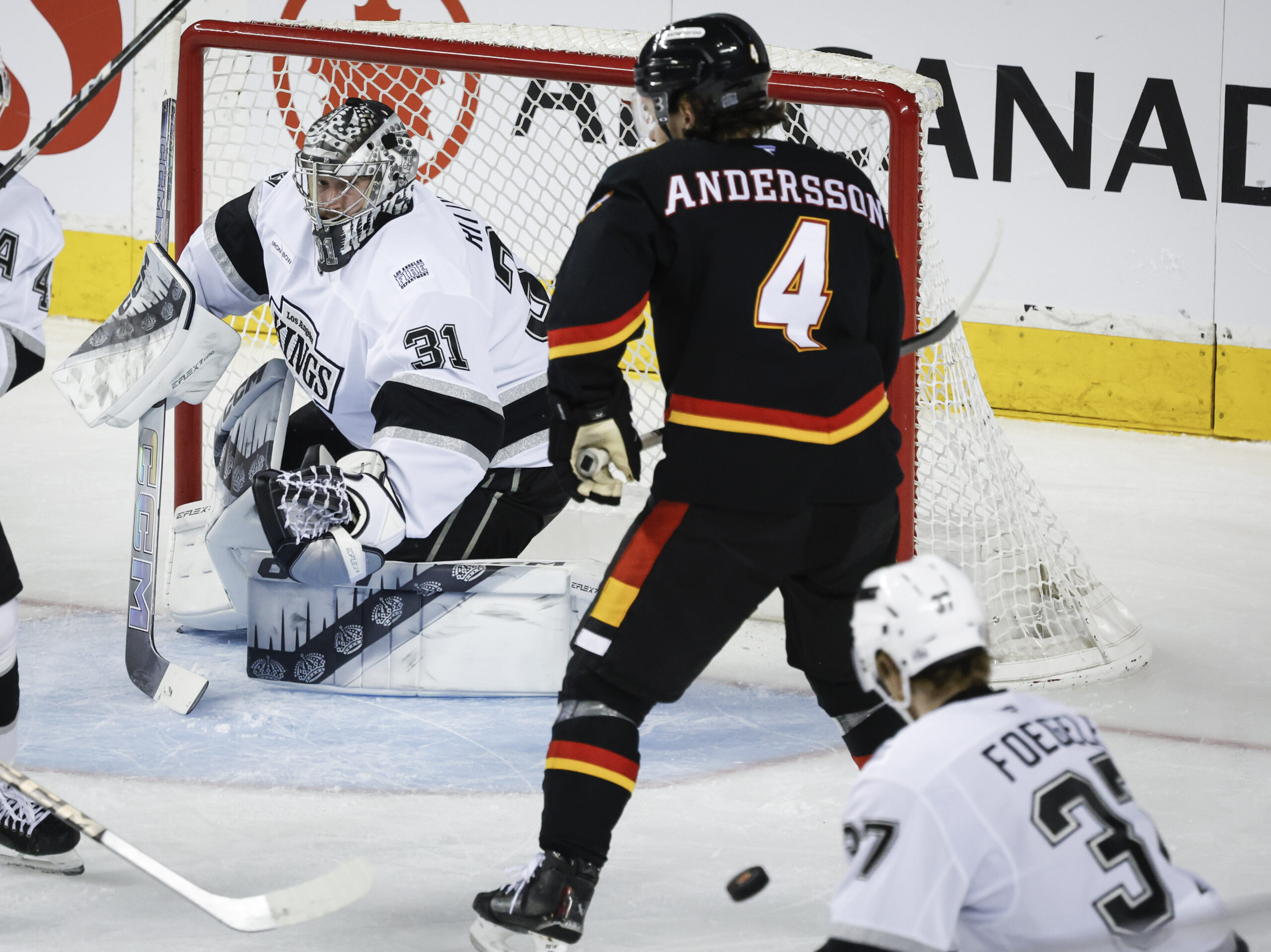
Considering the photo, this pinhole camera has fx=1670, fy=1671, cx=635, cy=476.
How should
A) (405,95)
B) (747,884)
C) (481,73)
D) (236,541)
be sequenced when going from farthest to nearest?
1. (405,95)
2. (481,73)
3. (236,541)
4. (747,884)

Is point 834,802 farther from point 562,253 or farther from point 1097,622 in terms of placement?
point 562,253

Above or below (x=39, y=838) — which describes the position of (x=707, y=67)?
above

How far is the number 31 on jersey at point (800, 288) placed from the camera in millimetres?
2076

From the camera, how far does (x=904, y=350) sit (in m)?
2.55

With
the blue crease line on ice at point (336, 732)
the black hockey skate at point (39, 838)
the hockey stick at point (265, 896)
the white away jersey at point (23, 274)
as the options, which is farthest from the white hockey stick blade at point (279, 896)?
the white away jersey at point (23, 274)

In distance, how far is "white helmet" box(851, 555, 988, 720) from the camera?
1.43m

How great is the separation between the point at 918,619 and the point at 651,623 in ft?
2.24

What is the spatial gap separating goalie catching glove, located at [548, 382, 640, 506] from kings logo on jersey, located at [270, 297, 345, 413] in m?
1.19

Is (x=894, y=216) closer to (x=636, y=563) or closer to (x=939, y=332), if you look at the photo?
(x=939, y=332)

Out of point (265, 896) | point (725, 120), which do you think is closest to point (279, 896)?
point (265, 896)

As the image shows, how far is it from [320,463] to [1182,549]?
2.43 m

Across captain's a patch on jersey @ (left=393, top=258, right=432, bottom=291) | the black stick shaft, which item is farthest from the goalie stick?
the black stick shaft

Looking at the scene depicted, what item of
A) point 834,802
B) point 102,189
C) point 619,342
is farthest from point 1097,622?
point 102,189

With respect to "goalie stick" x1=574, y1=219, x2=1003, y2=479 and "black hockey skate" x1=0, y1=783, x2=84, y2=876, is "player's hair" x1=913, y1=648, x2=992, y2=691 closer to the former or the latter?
"goalie stick" x1=574, y1=219, x2=1003, y2=479
